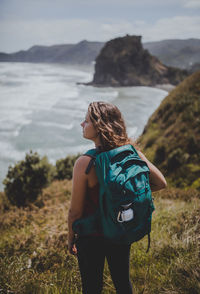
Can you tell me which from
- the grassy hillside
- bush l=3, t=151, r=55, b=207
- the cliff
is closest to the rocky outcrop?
the cliff

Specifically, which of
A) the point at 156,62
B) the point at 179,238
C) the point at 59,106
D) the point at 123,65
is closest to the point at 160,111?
the point at 179,238

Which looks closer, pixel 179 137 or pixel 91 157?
pixel 91 157

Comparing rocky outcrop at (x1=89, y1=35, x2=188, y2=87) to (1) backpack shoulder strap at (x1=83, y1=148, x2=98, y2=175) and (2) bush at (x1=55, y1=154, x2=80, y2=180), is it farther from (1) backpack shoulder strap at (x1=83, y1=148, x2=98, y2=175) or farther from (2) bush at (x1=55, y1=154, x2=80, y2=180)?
(1) backpack shoulder strap at (x1=83, y1=148, x2=98, y2=175)

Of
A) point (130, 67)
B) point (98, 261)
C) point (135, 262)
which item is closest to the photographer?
point (98, 261)

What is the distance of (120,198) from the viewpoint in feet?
5.04

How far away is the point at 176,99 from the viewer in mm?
16547

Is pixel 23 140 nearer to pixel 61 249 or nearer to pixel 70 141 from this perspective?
pixel 70 141

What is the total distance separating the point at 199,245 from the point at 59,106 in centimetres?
5375

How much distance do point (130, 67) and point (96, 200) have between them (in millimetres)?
143387

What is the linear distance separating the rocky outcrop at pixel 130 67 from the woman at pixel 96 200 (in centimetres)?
12554

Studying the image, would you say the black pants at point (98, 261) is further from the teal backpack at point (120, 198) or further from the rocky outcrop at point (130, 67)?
the rocky outcrop at point (130, 67)

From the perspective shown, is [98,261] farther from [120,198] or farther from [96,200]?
[120,198]

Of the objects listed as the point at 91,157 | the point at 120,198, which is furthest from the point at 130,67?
the point at 120,198

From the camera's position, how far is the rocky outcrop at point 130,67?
12661cm
